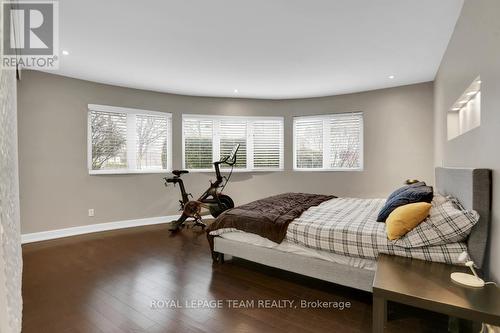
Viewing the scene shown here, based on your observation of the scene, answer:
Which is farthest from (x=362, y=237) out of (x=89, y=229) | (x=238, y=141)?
(x=89, y=229)

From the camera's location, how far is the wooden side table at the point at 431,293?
127 cm

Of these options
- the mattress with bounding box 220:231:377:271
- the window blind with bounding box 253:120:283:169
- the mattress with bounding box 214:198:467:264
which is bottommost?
the mattress with bounding box 220:231:377:271

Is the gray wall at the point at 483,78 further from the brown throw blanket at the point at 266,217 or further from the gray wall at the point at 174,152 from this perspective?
the gray wall at the point at 174,152

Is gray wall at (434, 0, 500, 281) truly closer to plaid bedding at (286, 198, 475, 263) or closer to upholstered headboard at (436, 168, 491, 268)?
upholstered headboard at (436, 168, 491, 268)

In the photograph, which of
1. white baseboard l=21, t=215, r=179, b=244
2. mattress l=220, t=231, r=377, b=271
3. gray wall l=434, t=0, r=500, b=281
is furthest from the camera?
white baseboard l=21, t=215, r=179, b=244

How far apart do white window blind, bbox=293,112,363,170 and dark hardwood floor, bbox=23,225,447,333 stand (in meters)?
3.07

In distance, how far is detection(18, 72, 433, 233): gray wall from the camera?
3.94 m

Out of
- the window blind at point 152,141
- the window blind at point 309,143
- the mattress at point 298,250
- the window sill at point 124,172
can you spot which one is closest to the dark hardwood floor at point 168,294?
the mattress at point 298,250

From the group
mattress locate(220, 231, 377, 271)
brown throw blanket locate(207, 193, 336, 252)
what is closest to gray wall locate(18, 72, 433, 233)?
brown throw blanket locate(207, 193, 336, 252)

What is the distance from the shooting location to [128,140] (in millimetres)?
4863

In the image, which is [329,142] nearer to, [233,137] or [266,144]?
[266,144]

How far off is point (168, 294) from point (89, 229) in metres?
2.83

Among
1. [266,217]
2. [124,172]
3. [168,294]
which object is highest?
[124,172]

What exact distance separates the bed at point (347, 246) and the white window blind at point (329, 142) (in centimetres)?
211
